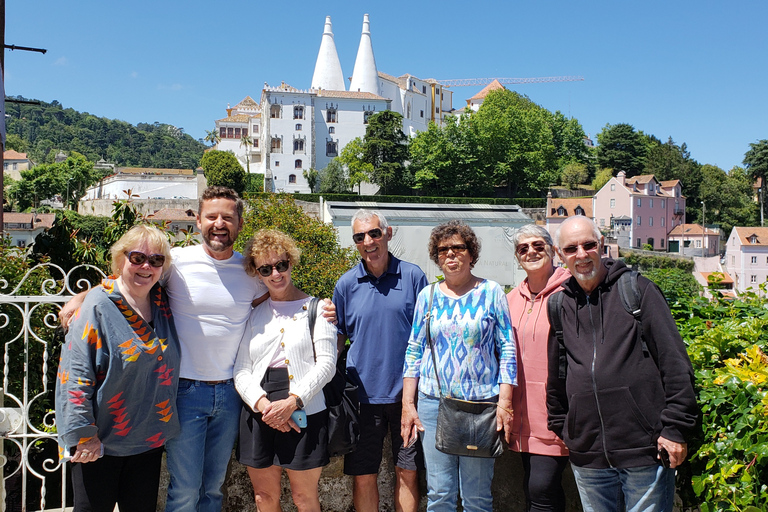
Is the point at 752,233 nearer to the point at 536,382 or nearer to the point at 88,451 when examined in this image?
the point at 536,382

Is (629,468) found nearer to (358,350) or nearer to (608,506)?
(608,506)

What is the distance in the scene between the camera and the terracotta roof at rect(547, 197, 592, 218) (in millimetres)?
53906

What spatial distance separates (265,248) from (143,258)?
0.55 metres

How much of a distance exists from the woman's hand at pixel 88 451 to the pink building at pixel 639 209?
180ft

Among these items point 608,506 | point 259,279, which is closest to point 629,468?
point 608,506

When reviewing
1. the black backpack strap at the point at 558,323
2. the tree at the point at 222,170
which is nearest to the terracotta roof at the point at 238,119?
the tree at the point at 222,170

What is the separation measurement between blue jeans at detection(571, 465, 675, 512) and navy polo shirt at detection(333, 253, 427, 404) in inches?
38.3

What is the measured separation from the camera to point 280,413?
2699 mm

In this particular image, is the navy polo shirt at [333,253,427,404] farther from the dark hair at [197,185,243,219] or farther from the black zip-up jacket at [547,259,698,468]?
the black zip-up jacket at [547,259,698,468]

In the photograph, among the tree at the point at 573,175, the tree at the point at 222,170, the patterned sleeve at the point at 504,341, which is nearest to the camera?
the patterned sleeve at the point at 504,341

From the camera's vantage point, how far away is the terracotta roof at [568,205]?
177ft

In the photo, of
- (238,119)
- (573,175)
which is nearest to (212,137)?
(238,119)

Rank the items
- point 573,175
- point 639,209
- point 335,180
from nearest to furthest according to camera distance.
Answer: point 639,209, point 335,180, point 573,175

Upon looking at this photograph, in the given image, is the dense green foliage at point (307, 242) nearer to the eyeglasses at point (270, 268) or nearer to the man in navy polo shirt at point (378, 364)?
the man in navy polo shirt at point (378, 364)
